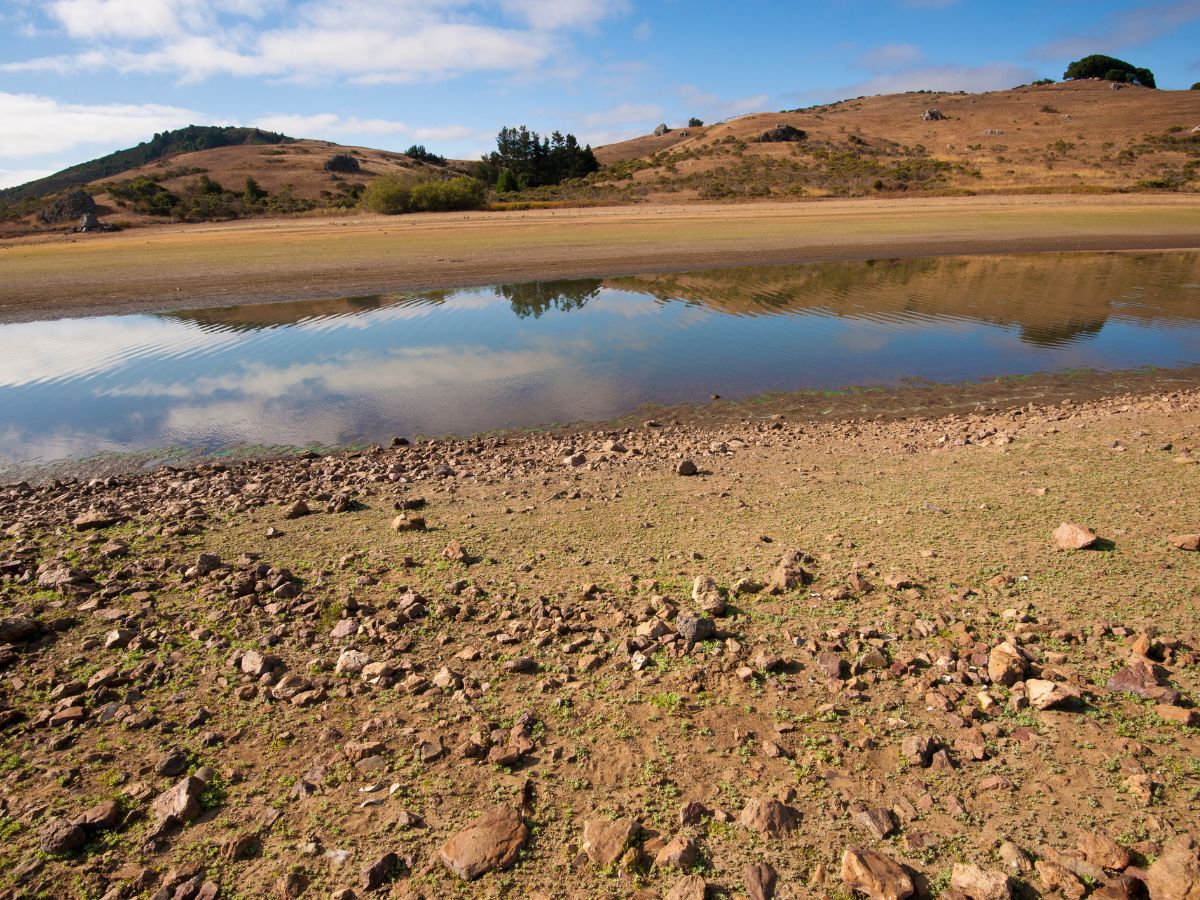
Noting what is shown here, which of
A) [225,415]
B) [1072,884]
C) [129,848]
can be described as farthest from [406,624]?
[225,415]

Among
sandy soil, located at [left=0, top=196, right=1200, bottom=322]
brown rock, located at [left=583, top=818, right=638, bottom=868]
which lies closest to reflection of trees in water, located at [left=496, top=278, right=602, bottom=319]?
sandy soil, located at [left=0, top=196, right=1200, bottom=322]

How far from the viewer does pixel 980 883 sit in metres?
2.96

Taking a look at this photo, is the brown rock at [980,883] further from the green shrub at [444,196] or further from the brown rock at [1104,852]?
the green shrub at [444,196]

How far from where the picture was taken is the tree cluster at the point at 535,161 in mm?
93250

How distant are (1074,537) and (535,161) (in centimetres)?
10049

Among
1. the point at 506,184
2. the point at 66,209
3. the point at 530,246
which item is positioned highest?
the point at 506,184

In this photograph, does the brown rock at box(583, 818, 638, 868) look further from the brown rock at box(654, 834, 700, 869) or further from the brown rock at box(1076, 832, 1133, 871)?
the brown rock at box(1076, 832, 1133, 871)

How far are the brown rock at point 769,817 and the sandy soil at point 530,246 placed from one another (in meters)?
28.1

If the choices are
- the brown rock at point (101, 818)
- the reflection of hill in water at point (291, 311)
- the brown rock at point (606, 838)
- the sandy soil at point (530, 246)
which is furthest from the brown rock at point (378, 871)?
the sandy soil at point (530, 246)

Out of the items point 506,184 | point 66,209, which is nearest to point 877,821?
point 506,184

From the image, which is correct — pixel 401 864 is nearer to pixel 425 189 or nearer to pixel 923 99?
pixel 425 189

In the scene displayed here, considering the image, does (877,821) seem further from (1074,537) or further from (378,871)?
(1074,537)

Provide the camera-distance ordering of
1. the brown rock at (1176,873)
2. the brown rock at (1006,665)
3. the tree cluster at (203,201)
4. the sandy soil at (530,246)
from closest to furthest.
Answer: the brown rock at (1176,873) → the brown rock at (1006,665) → the sandy soil at (530,246) → the tree cluster at (203,201)

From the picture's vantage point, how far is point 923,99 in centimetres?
13750
